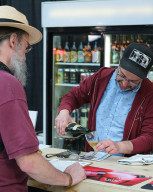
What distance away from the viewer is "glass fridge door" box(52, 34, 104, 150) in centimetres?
485

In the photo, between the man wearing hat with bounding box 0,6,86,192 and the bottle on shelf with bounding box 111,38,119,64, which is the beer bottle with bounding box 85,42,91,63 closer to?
the bottle on shelf with bounding box 111,38,119,64

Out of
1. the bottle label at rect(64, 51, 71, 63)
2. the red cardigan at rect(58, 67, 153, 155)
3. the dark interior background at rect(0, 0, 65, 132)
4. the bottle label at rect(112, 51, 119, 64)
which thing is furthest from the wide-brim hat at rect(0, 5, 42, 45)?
the dark interior background at rect(0, 0, 65, 132)

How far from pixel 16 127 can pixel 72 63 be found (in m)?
3.42

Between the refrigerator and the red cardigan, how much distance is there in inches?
53.4

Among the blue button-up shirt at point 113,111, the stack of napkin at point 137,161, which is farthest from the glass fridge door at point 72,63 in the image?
the stack of napkin at point 137,161

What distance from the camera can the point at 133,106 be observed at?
259 centimetres

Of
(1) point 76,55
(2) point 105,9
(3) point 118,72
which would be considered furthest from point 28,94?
(3) point 118,72

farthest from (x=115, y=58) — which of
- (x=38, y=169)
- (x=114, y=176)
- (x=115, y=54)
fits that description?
(x=38, y=169)

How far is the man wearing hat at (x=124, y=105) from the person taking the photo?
245 cm

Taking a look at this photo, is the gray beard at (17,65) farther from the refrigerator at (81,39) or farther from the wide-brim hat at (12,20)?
the refrigerator at (81,39)

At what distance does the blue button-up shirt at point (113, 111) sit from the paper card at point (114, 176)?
614 mm

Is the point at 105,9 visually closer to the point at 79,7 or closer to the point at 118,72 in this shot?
the point at 79,7

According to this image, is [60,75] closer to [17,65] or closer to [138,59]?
[138,59]

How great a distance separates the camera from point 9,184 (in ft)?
5.32
